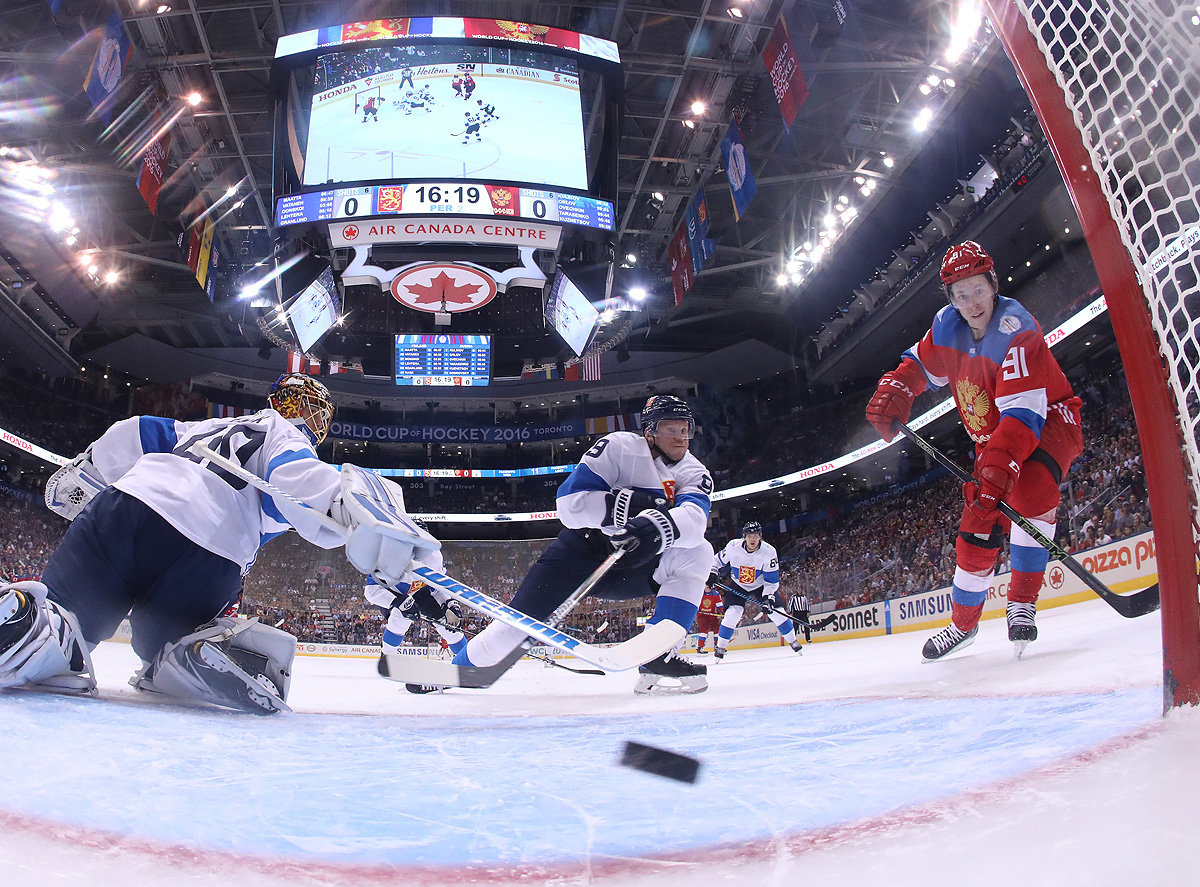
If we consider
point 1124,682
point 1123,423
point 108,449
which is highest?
point 1123,423

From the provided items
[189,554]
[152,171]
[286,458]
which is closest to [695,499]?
[286,458]

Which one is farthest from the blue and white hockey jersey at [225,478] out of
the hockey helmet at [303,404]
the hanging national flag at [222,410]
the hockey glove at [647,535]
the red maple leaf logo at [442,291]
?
the hanging national flag at [222,410]

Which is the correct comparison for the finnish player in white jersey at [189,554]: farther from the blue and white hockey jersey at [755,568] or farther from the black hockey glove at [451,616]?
the blue and white hockey jersey at [755,568]

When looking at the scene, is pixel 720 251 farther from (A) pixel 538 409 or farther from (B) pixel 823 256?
(A) pixel 538 409

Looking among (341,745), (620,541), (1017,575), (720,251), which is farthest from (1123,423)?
(341,745)

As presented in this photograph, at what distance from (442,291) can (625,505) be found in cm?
691

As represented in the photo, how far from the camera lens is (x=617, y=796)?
1133mm

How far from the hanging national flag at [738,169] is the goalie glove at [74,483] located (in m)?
9.31

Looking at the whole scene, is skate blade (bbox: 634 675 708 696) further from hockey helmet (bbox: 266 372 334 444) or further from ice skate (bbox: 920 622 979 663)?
hockey helmet (bbox: 266 372 334 444)

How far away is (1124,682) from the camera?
5.49ft

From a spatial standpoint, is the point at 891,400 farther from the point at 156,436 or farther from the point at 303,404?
the point at 156,436

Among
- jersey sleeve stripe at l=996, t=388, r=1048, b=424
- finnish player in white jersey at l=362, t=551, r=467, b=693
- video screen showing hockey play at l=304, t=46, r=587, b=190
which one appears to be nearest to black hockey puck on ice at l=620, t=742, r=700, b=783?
finnish player in white jersey at l=362, t=551, r=467, b=693

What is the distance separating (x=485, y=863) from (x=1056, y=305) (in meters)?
16.3

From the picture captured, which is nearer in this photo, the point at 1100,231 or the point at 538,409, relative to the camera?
the point at 1100,231
